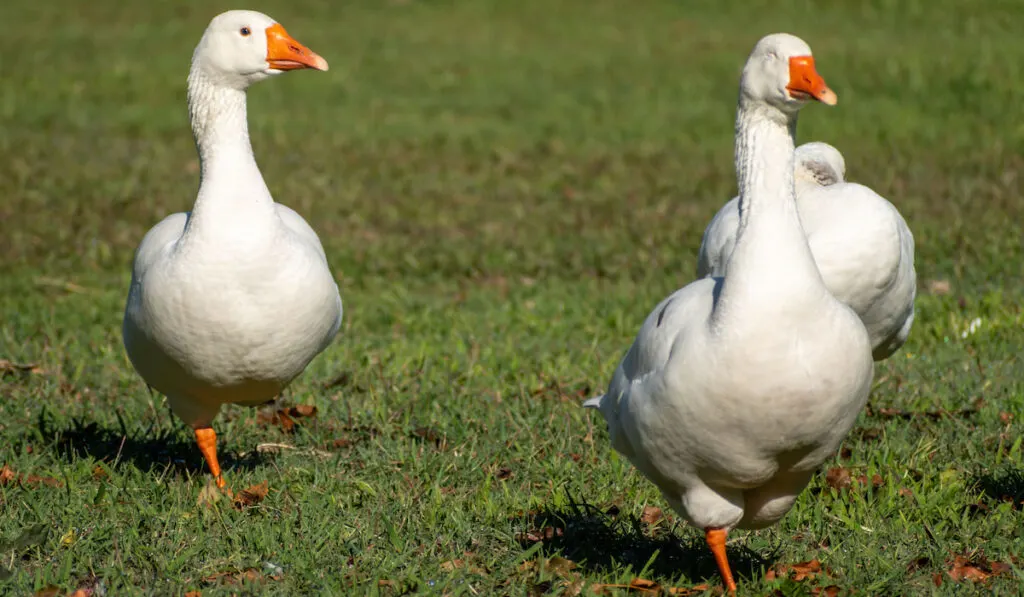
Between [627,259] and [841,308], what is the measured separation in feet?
17.8

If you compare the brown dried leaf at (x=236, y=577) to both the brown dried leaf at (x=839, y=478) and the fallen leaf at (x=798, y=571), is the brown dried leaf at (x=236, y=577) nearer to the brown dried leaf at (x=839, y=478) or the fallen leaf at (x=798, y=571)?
the fallen leaf at (x=798, y=571)

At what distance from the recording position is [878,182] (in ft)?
35.4

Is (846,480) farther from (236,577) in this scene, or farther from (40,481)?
(40,481)

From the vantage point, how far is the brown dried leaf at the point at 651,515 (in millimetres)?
4980

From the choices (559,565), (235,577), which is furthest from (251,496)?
(559,565)

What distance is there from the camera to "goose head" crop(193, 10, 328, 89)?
203 inches

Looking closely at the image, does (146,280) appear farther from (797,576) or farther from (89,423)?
(797,576)

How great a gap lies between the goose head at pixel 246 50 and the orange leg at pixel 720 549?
253 centimetres

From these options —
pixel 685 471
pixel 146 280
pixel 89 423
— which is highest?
pixel 146 280

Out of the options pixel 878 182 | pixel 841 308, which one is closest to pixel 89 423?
pixel 841 308

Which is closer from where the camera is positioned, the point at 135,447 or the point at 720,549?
the point at 720,549

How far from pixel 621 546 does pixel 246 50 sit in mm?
2596

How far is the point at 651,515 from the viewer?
16.4 feet

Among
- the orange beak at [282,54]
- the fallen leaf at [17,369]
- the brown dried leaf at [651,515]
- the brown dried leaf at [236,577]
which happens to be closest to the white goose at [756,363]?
the brown dried leaf at [651,515]
